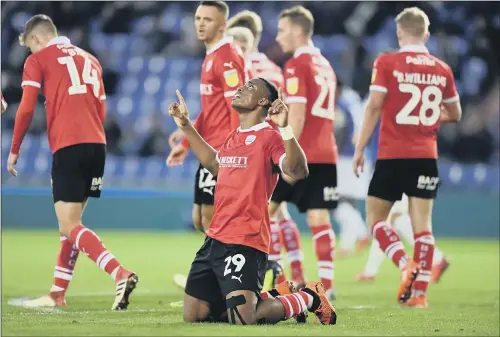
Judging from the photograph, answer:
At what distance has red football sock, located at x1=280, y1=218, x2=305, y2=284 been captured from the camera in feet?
28.8

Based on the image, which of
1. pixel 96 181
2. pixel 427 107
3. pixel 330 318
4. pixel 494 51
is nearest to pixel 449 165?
pixel 494 51

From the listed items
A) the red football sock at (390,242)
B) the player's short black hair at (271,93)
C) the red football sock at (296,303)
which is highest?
the player's short black hair at (271,93)

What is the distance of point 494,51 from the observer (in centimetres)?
1755

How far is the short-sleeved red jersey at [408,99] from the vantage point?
786 centimetres

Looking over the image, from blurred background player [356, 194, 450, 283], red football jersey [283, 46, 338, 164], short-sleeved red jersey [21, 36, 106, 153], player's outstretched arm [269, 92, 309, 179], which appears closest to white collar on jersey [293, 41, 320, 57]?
red football jersey [283, 46, 338, 164]

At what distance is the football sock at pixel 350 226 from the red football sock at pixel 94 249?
573 centimetres

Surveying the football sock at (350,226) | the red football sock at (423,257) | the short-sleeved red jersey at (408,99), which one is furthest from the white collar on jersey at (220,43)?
the football sock at (350,226)

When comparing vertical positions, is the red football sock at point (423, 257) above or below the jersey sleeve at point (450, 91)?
below

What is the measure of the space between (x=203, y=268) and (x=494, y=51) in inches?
502

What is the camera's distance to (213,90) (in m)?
7.73

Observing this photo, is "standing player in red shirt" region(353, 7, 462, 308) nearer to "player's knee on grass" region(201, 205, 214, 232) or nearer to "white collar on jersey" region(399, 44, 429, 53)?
"white collar on jersey" region(399, 44, 429, 53)

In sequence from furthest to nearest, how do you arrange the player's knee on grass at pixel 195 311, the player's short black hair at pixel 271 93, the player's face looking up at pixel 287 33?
the player's face looking up at pixel 287 33
the player's short black hair at pixel 271 93
the player's knee on grass at pixel 195 311

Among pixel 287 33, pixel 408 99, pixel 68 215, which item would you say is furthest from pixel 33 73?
pixel 408 99

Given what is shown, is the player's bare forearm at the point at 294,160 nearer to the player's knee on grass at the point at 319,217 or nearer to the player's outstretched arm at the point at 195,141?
the player's outstretched arm at the point at 195,141
